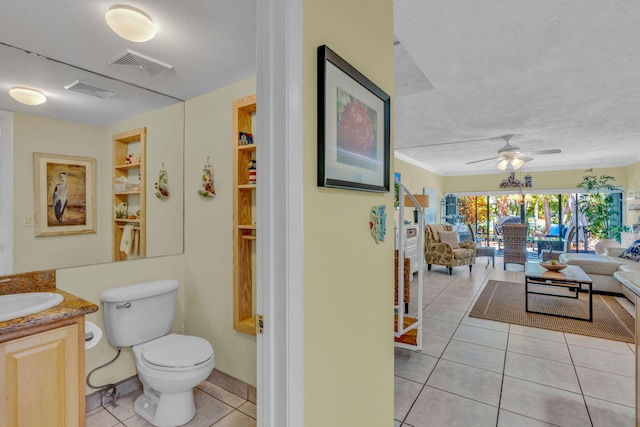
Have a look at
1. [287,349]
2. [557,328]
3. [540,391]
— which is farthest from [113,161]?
[557,328]

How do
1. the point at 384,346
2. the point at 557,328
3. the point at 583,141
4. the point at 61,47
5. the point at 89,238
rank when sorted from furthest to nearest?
the point at 583,141
the point at 557,328
the point at 89,238
the point at 61,47
the point at 384,346

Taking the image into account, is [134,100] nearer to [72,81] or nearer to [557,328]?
[72,81]

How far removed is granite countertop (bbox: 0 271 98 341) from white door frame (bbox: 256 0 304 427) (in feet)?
3.12

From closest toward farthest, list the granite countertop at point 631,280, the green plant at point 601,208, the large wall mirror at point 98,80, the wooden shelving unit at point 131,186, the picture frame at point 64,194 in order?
the granite countertop at point 631,280, the large wall mirror at point 98,80, the picture frame at point 64,194, the wooden shelving unit at point 131,186, the green plant at point 601,208

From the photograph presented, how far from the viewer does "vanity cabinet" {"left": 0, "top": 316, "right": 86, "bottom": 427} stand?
3.91 ft

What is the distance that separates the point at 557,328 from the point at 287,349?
12.1 feet

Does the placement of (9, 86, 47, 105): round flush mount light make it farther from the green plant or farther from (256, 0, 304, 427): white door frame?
the green plant

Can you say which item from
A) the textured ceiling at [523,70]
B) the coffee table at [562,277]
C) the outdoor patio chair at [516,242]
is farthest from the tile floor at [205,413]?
the outdoor patio chair at [516,242]

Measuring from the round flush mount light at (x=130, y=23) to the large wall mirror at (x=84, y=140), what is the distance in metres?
0.60

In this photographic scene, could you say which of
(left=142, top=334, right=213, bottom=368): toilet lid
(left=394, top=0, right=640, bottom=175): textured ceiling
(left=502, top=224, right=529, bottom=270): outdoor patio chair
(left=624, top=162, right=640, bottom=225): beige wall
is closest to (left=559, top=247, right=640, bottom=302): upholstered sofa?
(left=502, top=224, right=529, bottom=270): outdoor patio chair

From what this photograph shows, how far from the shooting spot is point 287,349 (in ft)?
3.11

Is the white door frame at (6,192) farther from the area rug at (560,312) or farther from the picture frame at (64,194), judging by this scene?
the area rug at (560,312)

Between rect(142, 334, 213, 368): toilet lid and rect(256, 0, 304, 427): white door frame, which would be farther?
rect(142, 334, 213, 368): toilet lid

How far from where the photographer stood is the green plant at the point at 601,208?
7098mm
